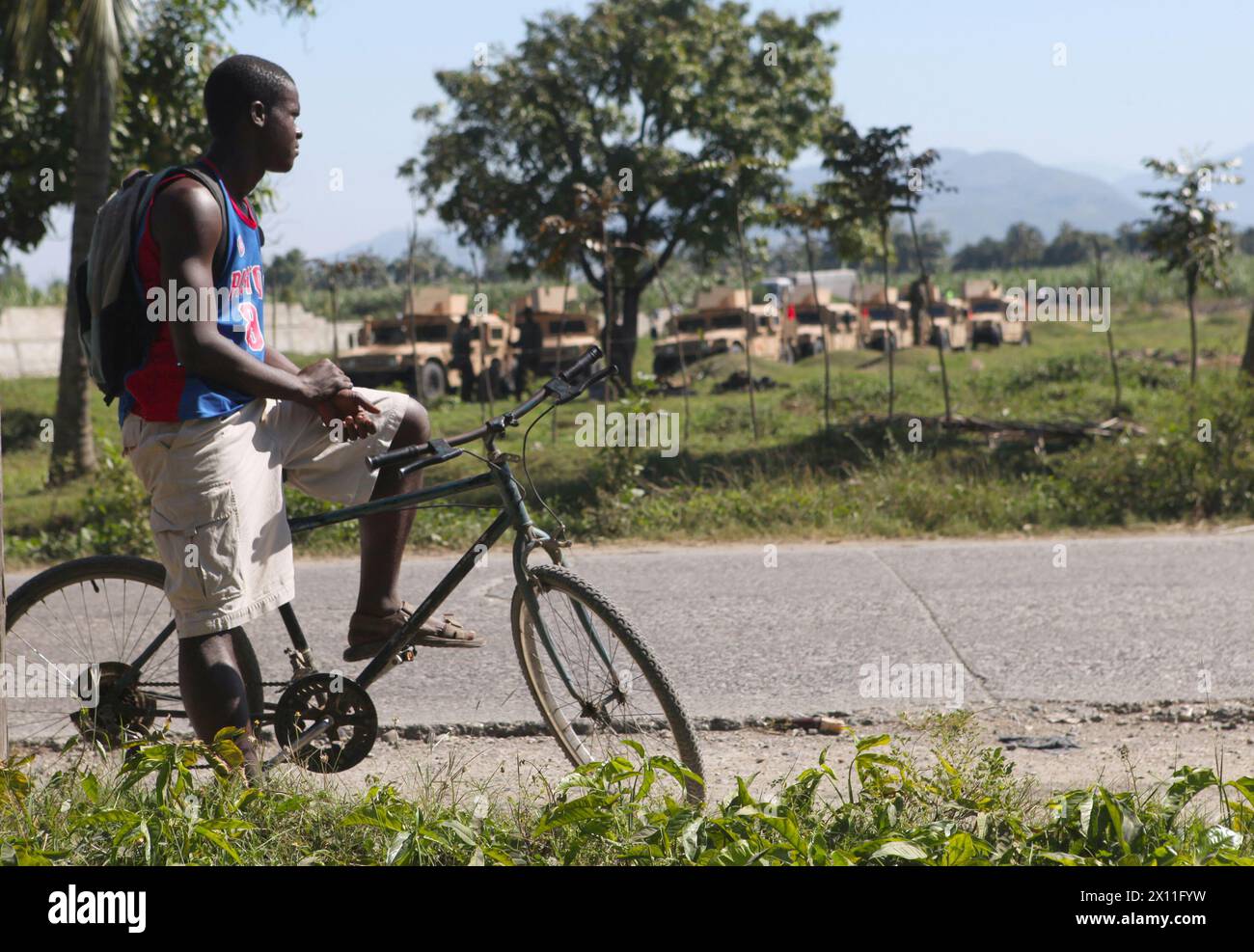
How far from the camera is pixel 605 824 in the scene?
3117mm

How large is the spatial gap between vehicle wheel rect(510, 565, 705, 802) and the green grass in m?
0.22

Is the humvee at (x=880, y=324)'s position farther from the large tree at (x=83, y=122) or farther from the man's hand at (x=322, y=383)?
the man's hand at (x=322, y=383)

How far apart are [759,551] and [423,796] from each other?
5409mm

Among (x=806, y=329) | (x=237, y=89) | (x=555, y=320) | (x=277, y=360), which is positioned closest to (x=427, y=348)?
(x=555, y=320)

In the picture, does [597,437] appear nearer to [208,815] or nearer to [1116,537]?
[1116,537]

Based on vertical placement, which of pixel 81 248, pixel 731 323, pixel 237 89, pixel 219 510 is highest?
pixel 731 323

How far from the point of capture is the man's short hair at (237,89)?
11.4 feet

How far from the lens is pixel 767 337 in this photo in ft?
104

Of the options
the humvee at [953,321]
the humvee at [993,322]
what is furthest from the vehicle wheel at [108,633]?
→ the humvee at [953,321]

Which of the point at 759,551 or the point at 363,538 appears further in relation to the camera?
the point at 759,551

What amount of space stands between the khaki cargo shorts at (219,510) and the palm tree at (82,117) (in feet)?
25.8

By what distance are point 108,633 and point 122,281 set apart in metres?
1.26

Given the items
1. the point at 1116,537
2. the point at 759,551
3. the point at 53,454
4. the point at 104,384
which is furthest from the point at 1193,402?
the point at 53,454

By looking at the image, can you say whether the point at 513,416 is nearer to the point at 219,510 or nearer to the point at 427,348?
the point at 219,510
